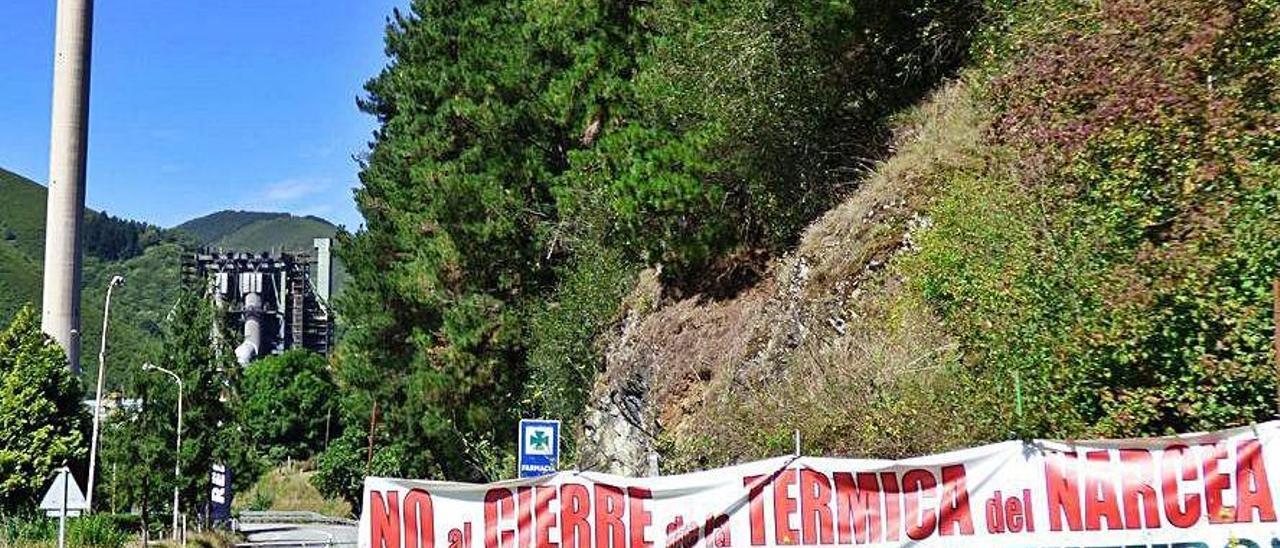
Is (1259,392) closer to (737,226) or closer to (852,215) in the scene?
(852,215)

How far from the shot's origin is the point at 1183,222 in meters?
9.73

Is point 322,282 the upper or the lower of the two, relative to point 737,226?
upper

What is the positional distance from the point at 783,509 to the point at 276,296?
154991mm

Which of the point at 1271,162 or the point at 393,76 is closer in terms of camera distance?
the point at 1271,162

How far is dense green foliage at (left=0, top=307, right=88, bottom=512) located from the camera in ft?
108

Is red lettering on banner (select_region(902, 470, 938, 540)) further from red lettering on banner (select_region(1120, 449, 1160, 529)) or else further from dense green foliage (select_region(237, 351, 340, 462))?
dense green foliage (select_region(237, 351, 340, 462))

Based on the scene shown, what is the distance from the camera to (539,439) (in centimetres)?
1523

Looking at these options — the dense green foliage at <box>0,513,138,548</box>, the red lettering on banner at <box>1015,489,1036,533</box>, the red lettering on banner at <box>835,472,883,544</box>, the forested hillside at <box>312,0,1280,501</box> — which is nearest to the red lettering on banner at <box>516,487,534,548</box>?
the red lettering on banner at <box>835,472,883,544</box>

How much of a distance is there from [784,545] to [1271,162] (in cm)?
445

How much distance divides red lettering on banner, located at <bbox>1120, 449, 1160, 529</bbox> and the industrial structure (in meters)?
144

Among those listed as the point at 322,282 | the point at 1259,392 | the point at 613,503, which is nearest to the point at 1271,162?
the point at 1259,392

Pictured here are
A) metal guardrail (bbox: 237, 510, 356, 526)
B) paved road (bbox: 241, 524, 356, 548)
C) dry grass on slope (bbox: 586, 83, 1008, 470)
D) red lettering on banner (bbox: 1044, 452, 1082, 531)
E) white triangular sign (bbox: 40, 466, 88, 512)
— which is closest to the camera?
red lettering on banner (bbox: 1044, 452, 1082, 531)

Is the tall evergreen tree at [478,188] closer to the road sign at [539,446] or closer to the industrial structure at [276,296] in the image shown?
the road sign at [539,446]

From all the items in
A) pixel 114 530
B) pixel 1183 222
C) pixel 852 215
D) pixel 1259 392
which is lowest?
pixel 114 530
